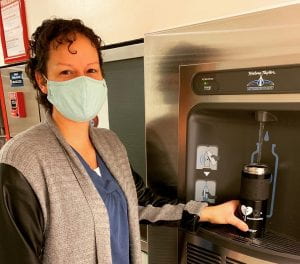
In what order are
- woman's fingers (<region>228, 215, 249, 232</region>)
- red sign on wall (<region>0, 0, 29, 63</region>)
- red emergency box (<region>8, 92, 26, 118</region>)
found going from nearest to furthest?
woman's fingers (<region>228, 215, 249, 232</region>), red sign on wall (<region>0, 0, 29, 63</region>), red emergency box (<region>8, 92, 26, 118</region>)

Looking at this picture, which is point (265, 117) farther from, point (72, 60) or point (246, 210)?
point (72, 60)

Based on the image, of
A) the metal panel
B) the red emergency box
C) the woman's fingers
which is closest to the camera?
the metal panel

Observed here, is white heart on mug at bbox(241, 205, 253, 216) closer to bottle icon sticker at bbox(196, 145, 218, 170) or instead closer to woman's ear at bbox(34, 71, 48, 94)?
bottle icon sticker at bbox(196, 145, 218, 170)

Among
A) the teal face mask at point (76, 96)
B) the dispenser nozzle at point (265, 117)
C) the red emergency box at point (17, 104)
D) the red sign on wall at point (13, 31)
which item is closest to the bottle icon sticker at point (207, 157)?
the dispenser nozzle at point (265, 117)

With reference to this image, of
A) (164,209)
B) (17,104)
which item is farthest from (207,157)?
(17,104)

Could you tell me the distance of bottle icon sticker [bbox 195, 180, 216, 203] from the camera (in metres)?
0.81

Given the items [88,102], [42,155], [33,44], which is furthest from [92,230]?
[33,44]

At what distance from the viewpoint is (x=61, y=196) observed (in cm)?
70

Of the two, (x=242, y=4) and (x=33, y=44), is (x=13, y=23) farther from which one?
(x=242, y=4)

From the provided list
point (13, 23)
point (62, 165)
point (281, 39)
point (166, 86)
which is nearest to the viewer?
point (281, 39)

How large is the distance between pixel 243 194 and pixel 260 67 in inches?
11.9

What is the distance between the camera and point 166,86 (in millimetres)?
836

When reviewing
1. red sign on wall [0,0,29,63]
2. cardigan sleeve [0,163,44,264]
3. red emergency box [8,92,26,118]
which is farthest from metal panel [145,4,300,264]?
red emergency box [8,92,26,118]

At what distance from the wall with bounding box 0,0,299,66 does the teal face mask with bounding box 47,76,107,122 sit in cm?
26
